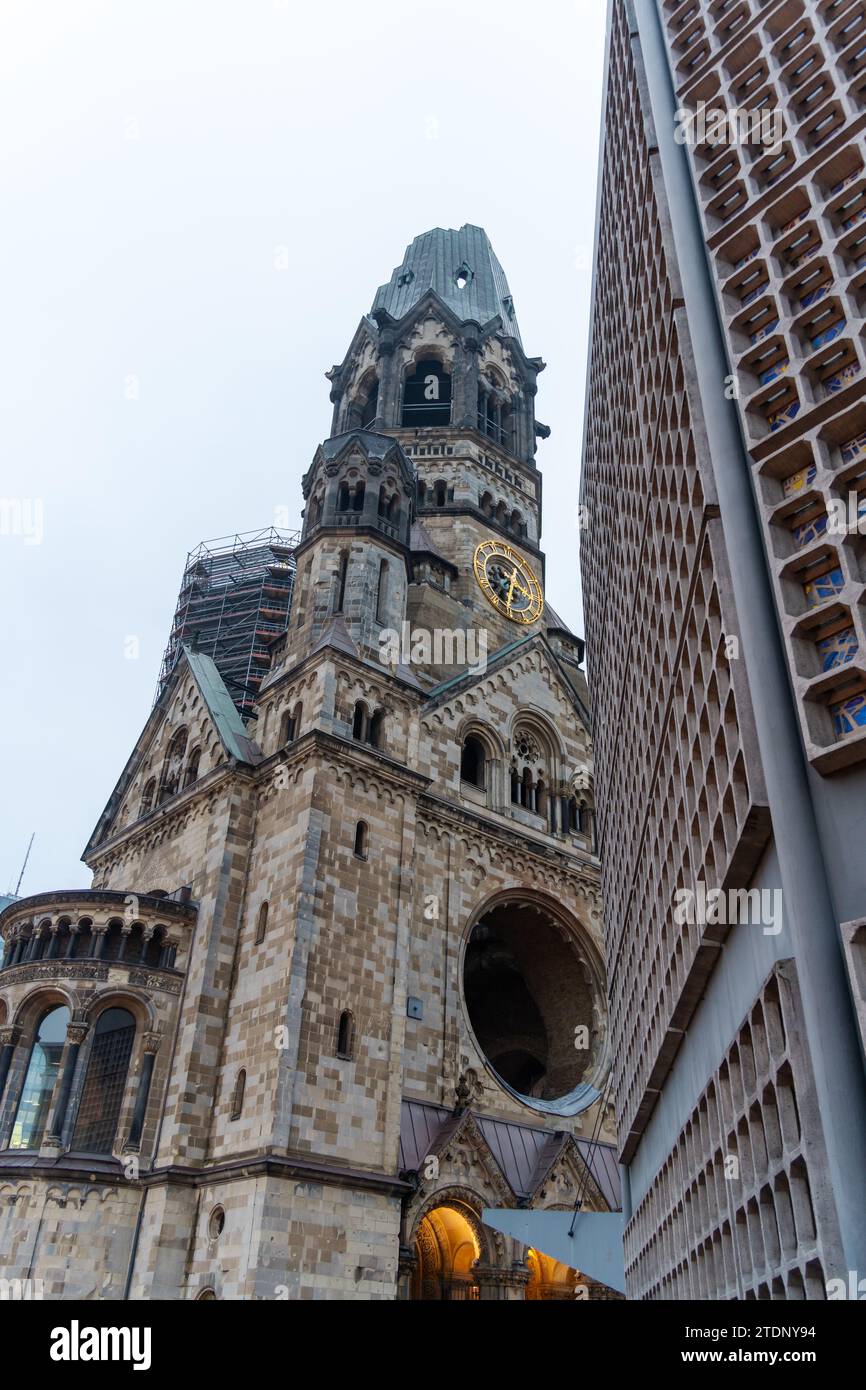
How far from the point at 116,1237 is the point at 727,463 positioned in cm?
2171

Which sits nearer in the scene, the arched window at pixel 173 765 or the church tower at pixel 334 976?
the church tower at pixel 334 976

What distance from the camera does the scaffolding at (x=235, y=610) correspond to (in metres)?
46.6

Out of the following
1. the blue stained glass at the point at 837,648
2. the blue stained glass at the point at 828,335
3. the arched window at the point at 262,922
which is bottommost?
the blue stained glass at the point at 837,648

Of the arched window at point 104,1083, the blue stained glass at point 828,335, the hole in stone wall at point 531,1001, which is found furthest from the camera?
the hole in stone wall at point 531,1001

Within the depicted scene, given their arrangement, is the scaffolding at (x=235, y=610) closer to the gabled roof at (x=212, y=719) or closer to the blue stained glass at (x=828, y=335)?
the gabled roof at (x=212, y=719)

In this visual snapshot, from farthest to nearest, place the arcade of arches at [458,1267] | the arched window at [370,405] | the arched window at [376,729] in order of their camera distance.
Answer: the arched window at [370,405], the arched window at [376,729], the arcade of arches at [458,1267]

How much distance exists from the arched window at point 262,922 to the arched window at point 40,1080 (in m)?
5.01

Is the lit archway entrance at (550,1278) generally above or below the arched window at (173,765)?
below

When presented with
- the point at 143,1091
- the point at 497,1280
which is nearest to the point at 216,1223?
the point at 143,1091

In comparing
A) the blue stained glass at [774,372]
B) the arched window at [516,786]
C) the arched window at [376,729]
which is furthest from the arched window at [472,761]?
the blue stained glass at [774,372]

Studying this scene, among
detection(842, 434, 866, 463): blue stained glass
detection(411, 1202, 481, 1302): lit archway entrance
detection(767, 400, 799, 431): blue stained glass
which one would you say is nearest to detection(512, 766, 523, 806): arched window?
detection(411, 1202, 481, 1302): lit archway entrance

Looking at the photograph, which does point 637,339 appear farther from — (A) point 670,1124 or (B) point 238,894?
(B) point 238,894

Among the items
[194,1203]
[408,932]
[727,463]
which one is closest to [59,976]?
[194,1203]

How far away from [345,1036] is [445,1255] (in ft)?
21.9
